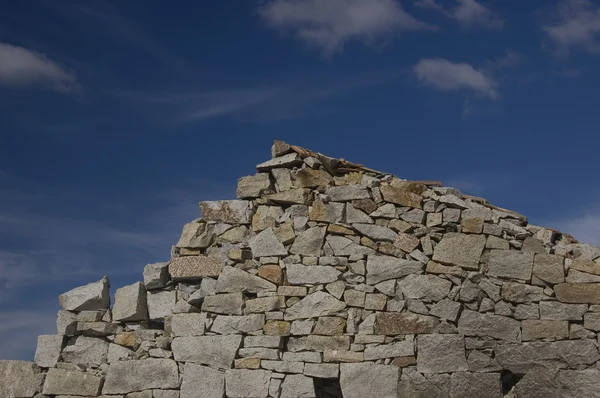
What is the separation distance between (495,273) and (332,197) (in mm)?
Result: 2325

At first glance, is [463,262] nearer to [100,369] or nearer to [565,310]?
[565,310]

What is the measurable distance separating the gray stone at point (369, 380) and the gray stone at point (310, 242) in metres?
1.57

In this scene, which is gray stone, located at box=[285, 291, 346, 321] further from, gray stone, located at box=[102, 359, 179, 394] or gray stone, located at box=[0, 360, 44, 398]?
gray stone, located at box=[0, 360, 44, 398]

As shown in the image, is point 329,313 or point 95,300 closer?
point 329,313

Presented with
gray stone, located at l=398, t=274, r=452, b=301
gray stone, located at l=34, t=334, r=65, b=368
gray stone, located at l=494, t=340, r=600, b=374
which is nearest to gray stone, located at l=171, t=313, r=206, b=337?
gray stone, located at l=34, t=334, r=65, b=368

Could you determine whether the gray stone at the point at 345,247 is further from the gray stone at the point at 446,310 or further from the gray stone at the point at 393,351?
the gray stone at the point at 393,351

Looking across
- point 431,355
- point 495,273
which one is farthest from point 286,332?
point 495,273

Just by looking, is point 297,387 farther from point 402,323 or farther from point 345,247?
point 345,247

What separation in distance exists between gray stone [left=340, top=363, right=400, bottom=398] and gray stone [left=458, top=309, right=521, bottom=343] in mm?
1024

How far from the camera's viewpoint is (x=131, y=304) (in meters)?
11.6

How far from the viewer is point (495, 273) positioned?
10578mm

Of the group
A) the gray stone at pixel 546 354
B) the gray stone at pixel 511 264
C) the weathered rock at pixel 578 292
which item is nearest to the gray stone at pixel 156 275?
the gray stone at pixel 511 264

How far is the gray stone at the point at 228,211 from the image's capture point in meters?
11.4

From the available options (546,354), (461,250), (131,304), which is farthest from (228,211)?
(546,354)
